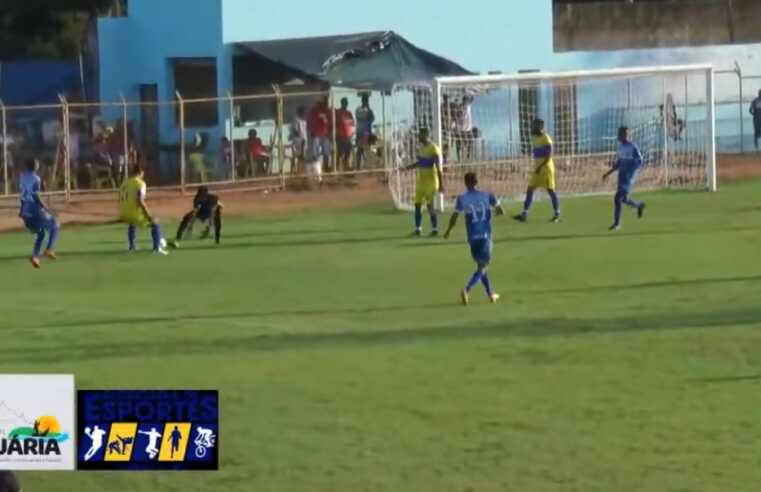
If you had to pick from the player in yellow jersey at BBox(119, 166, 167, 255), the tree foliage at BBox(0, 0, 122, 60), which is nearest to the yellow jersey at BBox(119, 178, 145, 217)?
the player in yellow jersey at BBox(119, 166, 167, 255)

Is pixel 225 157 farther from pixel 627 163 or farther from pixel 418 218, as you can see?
pixel 627 163

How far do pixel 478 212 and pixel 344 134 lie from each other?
20.4 m

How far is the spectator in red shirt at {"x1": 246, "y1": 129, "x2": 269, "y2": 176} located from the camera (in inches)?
1569

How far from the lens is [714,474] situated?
40.6 feet

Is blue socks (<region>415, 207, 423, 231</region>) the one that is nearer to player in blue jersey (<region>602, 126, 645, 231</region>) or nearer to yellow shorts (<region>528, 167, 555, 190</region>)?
yellow shorts (<region>528, 167, 555, 190</region>)

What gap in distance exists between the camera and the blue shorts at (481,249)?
20.4m

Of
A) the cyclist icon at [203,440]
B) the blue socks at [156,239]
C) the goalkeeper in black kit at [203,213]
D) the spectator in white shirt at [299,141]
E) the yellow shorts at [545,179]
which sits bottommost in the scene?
the cyclist icon at [203,440]

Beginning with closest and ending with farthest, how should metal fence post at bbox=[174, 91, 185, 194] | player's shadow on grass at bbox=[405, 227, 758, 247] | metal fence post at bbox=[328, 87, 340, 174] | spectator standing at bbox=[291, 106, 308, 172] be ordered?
1. player's shadow on grass at bbox=[405, 227, 758, 247]
2. metal fence post at bbox=[174, 91, 185, 194]
3. spectator standing at bbox=[291, 106, 308, 172]
4. metal fence post at bbox=[328, 87, 340, 174]

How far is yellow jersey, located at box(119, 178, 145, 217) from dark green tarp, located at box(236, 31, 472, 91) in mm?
14014

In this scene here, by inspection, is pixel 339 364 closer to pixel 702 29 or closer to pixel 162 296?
pixel 162 296

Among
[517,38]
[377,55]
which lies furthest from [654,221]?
[517,38]
